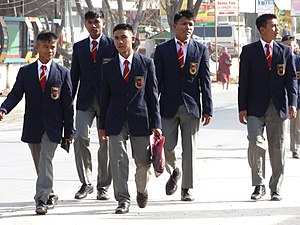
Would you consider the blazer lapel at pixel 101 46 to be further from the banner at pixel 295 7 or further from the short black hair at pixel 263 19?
the banner at pixel 295 7

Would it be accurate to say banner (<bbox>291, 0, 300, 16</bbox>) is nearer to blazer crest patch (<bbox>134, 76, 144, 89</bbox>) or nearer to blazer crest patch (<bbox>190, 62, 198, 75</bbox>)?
blazer crest patch (<bbox>190, 62, 198, 75</bbox>)

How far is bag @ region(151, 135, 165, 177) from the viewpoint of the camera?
31.5 feet

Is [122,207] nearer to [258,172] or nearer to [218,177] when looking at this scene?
[258,172]

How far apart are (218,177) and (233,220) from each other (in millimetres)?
3272

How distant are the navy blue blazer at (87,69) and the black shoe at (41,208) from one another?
1.44 metres

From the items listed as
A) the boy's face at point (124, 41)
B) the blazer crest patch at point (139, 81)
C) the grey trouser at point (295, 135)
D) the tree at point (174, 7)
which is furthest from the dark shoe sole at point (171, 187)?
the tree at point (174, 7)

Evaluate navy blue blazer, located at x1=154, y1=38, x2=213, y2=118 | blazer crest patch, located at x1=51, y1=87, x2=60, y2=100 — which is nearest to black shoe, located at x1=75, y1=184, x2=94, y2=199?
navy blue blazer, located at x1=154, y1=38, x2=213, y2=118

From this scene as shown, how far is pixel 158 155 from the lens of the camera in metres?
9.63

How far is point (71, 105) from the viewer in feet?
32.9

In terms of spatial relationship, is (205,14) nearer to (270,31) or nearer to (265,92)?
(270,31)

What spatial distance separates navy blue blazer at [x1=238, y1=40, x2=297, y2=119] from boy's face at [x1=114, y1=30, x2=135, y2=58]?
145cm

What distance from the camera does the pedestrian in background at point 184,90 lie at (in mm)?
10594

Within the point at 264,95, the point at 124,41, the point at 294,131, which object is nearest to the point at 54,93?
the point at 124,41

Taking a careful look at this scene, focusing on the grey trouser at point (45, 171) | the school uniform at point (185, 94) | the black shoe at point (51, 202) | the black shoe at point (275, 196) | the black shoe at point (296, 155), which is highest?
the school uniform at point (185, 94)
